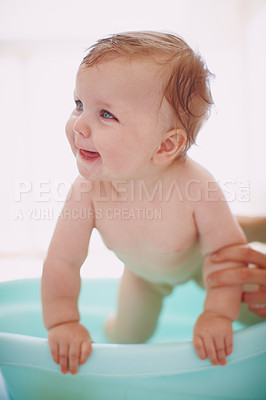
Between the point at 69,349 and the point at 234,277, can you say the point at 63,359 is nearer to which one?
the point at 69,349

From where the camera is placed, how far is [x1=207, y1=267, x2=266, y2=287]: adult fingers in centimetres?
50

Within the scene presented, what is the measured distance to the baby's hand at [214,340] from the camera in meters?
0.44

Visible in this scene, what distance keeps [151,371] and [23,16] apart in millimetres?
716

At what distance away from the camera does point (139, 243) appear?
0.56m

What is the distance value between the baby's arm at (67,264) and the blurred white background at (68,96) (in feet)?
0.60

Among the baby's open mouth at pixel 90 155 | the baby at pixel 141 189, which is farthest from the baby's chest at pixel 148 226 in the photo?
the baby's open mouth at pixel 90 155

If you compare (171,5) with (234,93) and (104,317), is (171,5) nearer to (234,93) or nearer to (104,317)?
(234,93)

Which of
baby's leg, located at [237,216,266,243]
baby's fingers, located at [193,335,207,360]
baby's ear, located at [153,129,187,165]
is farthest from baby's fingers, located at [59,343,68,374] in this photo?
baby's leg, located at [237,216,266,243]

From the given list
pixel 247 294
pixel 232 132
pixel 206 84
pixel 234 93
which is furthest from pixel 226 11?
pixel 247 294

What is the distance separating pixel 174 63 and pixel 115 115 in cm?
9

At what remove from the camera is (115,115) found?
0.42 meters

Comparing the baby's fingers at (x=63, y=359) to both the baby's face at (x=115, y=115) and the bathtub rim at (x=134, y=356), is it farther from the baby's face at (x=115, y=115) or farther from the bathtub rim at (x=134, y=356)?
the baby's face at (x=115, y=115)

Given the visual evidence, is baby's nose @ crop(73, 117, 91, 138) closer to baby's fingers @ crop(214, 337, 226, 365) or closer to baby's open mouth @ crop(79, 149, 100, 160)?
baby's open mouth @ crop(79, 149, 100, 160)

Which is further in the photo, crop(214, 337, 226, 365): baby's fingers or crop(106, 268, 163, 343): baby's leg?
crop(106, 268, 163, 343): baby's leg
